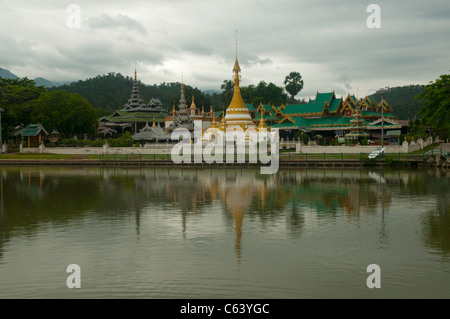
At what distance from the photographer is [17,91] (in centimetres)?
6356

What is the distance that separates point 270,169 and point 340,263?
29.1 meters

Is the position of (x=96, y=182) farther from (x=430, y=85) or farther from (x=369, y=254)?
(x=430, y=85)

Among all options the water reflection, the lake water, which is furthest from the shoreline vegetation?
the lake water

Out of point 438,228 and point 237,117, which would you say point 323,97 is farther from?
point 438,228

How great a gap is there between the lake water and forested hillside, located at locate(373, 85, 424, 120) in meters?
63.9

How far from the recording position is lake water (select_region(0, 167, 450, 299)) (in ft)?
31.8

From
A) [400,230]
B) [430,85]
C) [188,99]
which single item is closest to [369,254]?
[400,230]

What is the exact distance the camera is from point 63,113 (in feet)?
191

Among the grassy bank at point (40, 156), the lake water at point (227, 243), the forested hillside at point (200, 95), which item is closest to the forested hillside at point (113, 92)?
the forested hillside at point (200, 95)

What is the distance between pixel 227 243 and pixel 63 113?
163 feet

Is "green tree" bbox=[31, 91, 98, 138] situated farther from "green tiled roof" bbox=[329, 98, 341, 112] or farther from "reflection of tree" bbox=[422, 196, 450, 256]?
"reflection of tree" bbox=[422, 196, 450, 256]

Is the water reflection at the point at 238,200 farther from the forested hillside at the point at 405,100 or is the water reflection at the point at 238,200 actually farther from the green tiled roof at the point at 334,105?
the forested hillside at the point at 405,100

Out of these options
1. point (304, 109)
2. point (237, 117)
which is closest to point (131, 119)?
point (237, 117)

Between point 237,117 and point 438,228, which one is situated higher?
point 237,117
